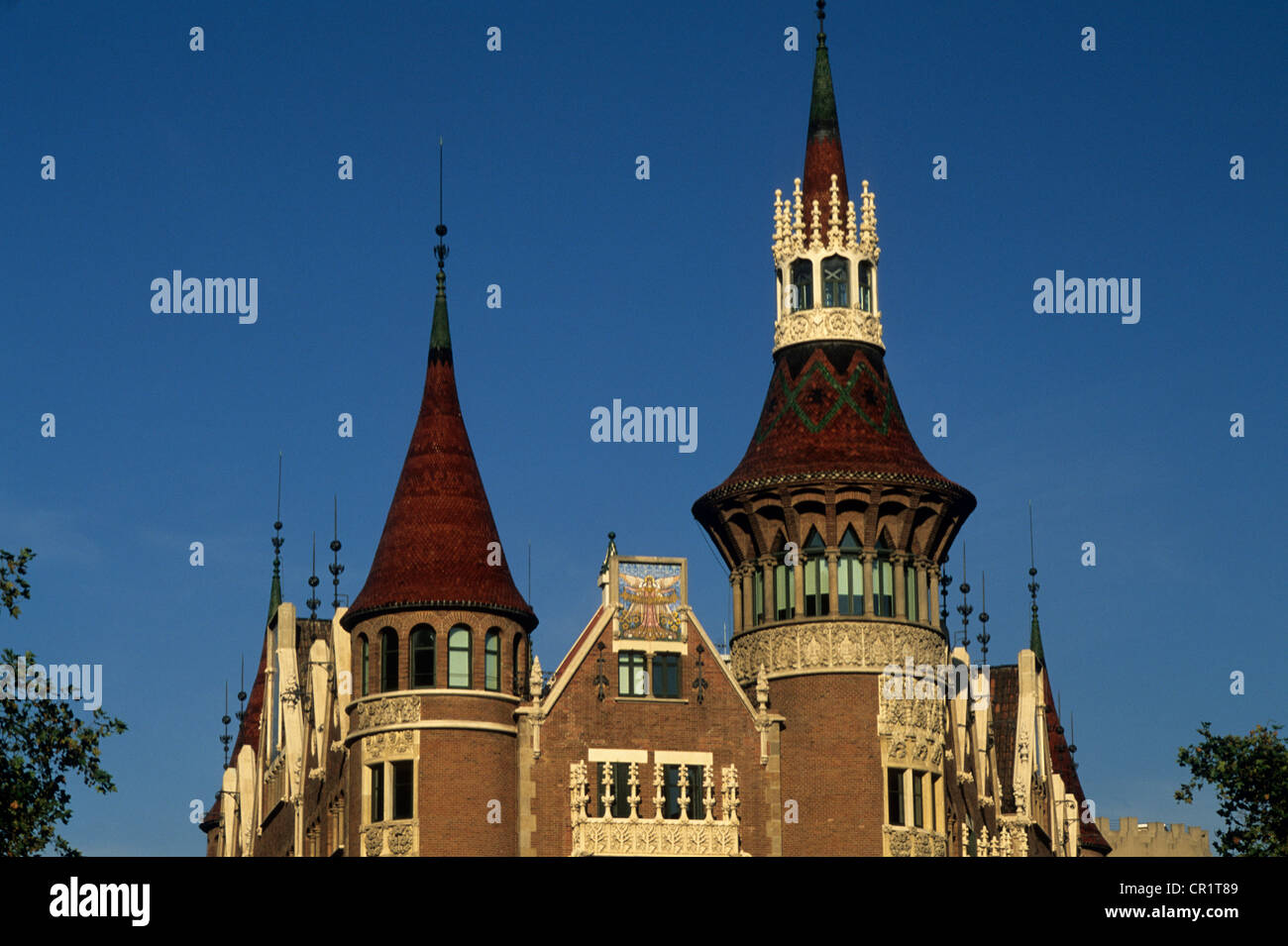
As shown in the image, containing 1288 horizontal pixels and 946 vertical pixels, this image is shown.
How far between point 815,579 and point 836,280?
9.43 m

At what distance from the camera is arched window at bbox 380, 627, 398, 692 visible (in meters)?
64.1

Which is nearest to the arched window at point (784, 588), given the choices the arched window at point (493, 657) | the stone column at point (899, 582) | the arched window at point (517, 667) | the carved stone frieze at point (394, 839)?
the stone column at point (899, 582)

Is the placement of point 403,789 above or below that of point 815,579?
below

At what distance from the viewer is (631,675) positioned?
6600 cm

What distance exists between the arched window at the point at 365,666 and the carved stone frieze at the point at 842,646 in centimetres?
1106

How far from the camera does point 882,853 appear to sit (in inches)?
2534

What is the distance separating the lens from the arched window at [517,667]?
6469 centimetres

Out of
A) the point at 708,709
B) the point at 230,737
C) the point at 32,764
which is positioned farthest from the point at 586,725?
the point at 230,737

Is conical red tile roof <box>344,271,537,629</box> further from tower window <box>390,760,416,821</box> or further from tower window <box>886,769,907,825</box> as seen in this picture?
tower window <box>886,769,907,825</box>

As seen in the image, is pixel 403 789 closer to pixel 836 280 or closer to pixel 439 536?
pixel 439 536

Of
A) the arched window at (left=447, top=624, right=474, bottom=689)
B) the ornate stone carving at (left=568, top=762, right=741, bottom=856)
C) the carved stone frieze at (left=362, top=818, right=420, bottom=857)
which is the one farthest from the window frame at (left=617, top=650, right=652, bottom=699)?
the carved stone frieze at (left=362, top=818, right=420, bottom=857)

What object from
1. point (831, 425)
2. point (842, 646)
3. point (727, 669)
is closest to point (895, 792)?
point (842, 646)
